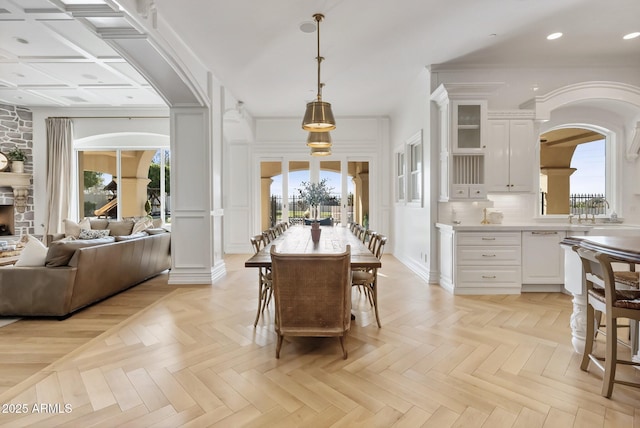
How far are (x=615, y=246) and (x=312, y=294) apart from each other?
1.99 meters

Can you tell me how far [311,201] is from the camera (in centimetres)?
436

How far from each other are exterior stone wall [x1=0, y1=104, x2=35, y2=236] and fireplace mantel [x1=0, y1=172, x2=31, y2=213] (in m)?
0.09

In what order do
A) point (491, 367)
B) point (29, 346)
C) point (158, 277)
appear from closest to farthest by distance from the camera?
point (491, 367), point (29, 346), point (158, 277)

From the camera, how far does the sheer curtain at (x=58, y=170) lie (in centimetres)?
703

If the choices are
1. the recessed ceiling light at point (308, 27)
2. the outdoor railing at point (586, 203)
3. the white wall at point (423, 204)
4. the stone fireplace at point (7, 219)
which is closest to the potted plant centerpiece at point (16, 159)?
the stone fireplace at point (7, 219)

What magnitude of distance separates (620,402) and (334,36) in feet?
13.3

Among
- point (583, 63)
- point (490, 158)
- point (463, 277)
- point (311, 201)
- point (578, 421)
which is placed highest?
point (583, 63)

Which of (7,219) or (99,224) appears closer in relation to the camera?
(99,224)

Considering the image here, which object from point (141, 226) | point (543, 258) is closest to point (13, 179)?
point (141, 226)

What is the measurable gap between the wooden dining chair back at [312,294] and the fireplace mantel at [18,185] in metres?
7.43

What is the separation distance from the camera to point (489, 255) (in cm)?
425

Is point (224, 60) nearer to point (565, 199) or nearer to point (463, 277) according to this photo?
point (463, 277)

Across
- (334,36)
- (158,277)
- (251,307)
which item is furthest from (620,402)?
(158,277)

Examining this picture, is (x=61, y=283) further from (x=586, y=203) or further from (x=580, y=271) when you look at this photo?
(x=586, y=203)
